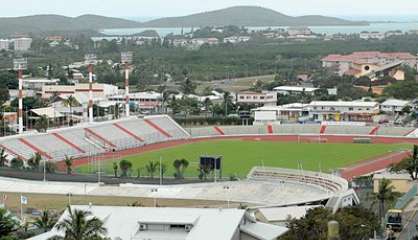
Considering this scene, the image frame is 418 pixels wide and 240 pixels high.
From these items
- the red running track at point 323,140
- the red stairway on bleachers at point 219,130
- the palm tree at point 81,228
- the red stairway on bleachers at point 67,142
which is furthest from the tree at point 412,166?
the red stairway on bleachers at point 219,130

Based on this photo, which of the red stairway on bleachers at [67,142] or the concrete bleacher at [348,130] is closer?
the red stairway on bleachers at [67,142]

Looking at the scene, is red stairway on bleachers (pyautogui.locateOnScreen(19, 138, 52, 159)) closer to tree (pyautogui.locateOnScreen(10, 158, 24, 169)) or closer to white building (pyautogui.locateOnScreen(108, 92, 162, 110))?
tree (pyautogui.locateOnScreen(10, 158, 24, 169))

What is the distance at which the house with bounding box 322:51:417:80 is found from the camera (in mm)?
97750

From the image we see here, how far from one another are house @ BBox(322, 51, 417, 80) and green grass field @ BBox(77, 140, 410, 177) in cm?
3799

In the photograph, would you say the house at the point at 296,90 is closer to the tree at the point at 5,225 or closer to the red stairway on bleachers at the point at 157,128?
the red stairway on bleachers at the point at 157,128

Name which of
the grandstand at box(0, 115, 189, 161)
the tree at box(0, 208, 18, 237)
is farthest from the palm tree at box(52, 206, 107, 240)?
the grandstand at box(0, 115, 189, 161)

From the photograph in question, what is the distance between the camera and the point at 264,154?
54.5 m

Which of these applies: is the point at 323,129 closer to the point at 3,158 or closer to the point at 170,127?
the point at 170,127

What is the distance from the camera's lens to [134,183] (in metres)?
42.7

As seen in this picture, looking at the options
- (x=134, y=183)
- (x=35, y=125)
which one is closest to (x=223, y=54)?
(x=35, y=125)

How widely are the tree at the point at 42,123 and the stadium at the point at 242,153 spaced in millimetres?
1952

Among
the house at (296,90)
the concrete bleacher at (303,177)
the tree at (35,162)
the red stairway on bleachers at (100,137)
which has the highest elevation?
the concrete bleacher at (303,177)

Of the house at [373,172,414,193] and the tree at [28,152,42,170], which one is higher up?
the house at [373,172,414,193]

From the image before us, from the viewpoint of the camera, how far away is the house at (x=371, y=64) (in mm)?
97750
